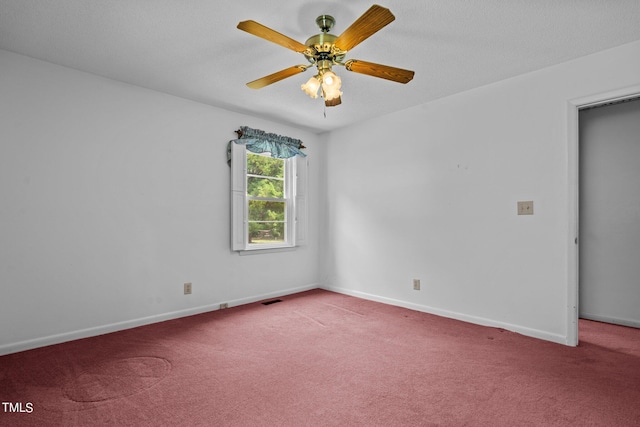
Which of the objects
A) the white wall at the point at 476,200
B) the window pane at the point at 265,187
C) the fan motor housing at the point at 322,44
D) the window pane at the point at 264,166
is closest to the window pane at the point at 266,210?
the window pane at the point at 265,187

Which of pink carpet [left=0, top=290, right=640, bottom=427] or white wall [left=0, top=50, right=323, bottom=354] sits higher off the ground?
white wall [left=0, top=50, right=323, bottom=354]

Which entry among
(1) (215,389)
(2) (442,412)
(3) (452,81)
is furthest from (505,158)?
(1) (215,389)

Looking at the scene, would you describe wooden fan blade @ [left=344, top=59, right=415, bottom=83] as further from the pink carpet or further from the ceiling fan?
the pink carpet

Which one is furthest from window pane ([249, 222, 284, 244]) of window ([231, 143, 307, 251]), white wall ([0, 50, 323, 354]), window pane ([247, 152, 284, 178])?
window pane ([247, 152, 284, 178])

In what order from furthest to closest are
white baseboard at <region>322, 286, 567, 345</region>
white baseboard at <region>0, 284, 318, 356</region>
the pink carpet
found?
white baseboard at <region>322, 286, 567, 345</region>
white baseboard at <region>0, 284, 318, 356</region>
the pink carpet

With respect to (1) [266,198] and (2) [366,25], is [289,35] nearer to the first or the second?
(2) [366,25]

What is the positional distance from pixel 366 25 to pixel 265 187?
2.85 metres

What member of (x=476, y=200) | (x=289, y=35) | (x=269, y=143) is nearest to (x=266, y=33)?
(x=289, y=35)

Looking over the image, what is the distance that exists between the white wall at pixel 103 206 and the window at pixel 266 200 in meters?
0.15

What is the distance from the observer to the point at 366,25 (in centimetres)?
172

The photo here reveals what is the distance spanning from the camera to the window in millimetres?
3855

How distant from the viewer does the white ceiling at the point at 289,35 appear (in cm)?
198

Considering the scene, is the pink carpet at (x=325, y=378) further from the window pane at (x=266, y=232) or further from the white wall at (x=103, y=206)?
the window pane at (x=266, y=232)

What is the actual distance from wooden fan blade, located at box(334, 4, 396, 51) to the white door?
9.84 ft
